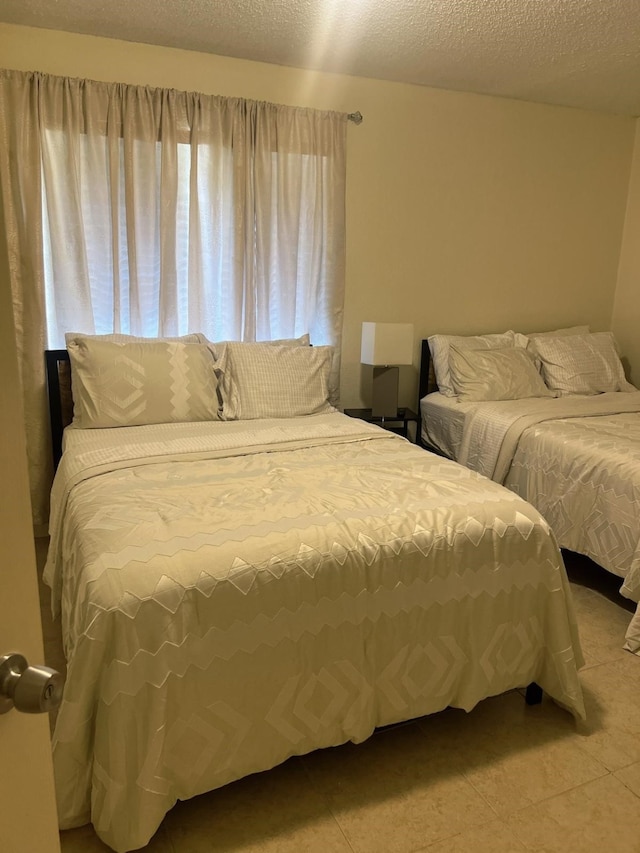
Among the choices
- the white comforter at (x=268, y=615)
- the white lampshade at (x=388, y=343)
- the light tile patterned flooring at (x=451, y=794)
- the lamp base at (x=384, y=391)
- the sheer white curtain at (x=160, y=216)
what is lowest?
the light tile patterned flooring at (x=451, y=794)

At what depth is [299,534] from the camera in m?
1.65

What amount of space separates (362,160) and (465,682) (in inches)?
113

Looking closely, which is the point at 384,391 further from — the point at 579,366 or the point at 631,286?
the point at 631,286

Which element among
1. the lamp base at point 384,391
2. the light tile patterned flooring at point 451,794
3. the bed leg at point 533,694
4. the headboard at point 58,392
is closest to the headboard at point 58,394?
the headboard at point 58,392

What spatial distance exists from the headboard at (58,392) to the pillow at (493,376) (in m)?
2.16

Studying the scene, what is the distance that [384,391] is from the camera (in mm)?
3629

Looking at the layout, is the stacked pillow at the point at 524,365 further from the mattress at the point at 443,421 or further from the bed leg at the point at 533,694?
the bed leg at the point at 533,694

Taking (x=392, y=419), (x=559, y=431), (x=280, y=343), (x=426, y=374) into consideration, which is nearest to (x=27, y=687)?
(x=280, y=343)

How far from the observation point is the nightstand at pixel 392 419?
11.9ft

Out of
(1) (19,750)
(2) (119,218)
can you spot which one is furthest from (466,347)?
(1) (19,750)

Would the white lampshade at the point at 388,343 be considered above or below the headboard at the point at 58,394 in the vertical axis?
above

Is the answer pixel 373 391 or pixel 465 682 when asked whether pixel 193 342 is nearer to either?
pixel 373 391

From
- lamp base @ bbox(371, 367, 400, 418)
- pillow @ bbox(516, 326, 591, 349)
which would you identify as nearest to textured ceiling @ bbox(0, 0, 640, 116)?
pillow @ bbox(516, 326, 591, 349)

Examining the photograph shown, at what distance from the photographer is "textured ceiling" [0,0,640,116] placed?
8.32 feet
